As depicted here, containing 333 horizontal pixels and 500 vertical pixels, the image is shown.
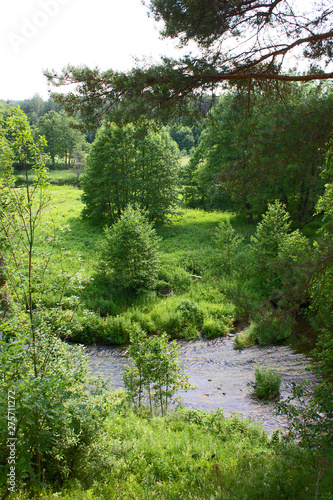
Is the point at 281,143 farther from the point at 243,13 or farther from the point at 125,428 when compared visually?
the point at 125,428

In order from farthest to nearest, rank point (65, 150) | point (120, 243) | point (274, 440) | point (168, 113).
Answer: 1. point (65, 150)
2. point (120, 243)
3. point (168, 113)
4. point (274, 440)

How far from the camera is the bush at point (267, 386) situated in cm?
904

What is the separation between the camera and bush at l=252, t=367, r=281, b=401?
904 centimetres

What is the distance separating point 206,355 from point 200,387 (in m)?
2.35

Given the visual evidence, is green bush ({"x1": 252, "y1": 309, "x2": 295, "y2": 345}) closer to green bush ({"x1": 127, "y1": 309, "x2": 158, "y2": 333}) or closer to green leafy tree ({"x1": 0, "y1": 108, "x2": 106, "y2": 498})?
green leafy tree ({"x1": 0, "y1": 108, "x2": 106, "y2": 498})

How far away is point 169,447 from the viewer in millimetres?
5930

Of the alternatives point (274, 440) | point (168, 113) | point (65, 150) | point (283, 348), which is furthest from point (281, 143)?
point (65, 150)

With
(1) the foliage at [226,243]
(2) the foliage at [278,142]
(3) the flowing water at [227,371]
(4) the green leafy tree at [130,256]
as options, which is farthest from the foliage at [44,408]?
(1) the foliage at [226,243]

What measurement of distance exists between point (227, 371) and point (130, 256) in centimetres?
772

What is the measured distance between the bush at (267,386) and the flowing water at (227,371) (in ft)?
0.78

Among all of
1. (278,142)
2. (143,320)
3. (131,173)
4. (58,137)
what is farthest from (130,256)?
(58,137)

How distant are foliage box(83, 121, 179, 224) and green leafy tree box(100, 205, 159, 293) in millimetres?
10236

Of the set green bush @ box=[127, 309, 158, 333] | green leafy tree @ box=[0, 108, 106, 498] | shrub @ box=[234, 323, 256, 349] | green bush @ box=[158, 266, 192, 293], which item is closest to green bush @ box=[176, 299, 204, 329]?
green bush @ box=[127, 309, 158, 333]

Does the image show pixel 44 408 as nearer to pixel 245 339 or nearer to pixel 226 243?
pixel 245 339
